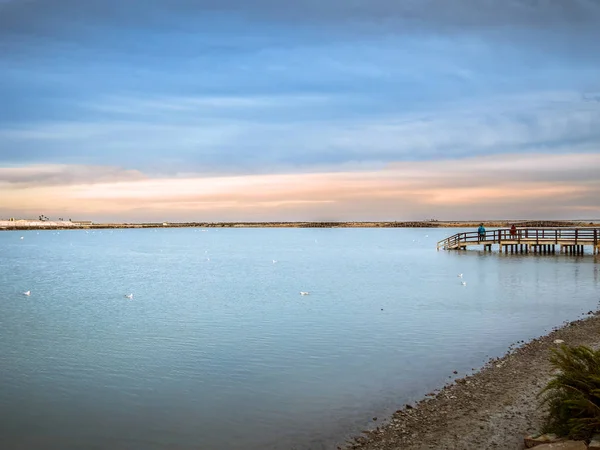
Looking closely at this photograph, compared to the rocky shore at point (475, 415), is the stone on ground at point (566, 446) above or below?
above

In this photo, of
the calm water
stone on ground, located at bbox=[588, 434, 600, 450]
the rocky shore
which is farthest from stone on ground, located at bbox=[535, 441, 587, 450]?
the calm water

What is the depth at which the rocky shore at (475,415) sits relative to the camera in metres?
9.84

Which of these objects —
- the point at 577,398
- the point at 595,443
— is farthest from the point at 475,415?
the point at 595,443

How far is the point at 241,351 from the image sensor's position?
1873cm

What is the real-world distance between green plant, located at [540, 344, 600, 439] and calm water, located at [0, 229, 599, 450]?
391 centimetres

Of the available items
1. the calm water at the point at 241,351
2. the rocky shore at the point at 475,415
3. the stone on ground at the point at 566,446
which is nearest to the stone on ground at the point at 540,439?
the rocky shore at the point at 475,415

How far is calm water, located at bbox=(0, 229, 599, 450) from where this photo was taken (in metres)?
12.0

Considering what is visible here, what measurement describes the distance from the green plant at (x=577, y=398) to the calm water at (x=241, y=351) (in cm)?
391

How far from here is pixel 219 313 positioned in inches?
1065

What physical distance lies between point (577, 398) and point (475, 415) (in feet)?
8.75

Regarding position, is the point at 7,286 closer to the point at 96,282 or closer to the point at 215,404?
the point at 96,282

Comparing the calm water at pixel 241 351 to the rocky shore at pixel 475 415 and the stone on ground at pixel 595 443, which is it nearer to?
the rocky shore at pixel 475 415

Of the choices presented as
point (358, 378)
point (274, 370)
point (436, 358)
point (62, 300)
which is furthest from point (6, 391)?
point (62, 300)

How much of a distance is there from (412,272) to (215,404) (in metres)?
36.2
